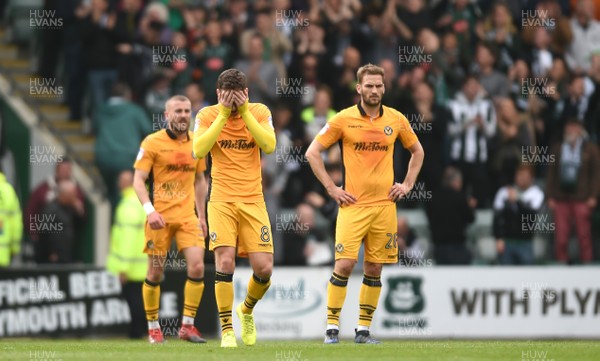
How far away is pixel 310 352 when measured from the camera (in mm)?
14883

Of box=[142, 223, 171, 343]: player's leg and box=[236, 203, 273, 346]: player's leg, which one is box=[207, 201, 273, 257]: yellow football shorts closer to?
box=[236, 203, 273, 346]: player's leg

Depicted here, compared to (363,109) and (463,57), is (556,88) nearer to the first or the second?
(463,57)

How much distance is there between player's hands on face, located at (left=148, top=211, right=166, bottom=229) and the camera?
53.9 ft

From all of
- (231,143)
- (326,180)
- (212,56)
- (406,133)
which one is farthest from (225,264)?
(212,56)

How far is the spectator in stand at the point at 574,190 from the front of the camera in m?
23.4

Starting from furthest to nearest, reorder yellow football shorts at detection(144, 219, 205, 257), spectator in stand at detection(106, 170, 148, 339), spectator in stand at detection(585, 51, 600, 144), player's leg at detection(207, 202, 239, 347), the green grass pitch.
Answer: spectator in stand at detection(585, 51, 600, 144) < spectator in stand at detection(106, 170, 148, 339) < yellow football shorts at detection(144, 219, 205, 257) < player's leg at detection(207, 202, 239, 347) < the green grass pitch

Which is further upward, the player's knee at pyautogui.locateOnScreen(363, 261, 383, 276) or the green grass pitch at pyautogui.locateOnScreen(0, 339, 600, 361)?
the player's knee at pyautogui.locateOnScreen(363, 261, 383, 276)

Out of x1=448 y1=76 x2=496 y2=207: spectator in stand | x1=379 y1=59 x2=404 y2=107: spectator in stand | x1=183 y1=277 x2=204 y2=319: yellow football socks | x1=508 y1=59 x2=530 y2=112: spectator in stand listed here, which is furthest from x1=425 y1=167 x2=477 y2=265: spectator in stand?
x1=183 y1=277 x2=204 y2=319: yellow football socks

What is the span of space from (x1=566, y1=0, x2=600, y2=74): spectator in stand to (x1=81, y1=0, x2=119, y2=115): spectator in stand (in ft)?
25.9

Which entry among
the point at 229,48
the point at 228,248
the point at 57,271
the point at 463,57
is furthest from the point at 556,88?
the point at 228,248

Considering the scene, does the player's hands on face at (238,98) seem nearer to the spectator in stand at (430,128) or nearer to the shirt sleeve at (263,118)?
the shirt sleeve at (263,118)

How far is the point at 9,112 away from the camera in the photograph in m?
24.5

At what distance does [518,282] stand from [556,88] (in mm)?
4486

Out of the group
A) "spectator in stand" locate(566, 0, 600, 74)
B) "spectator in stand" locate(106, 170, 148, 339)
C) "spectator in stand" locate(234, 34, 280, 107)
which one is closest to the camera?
"spectator in stand" locate(106, 170, 148, 339)
